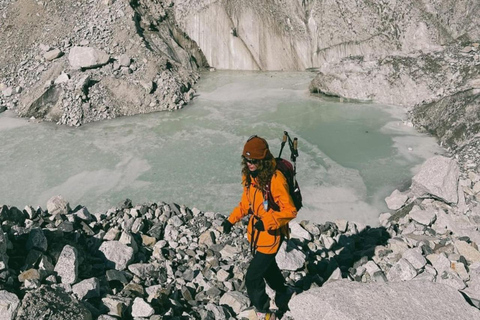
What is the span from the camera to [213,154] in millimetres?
12406

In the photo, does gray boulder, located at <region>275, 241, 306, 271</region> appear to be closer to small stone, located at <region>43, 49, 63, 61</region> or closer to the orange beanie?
the orange beanie

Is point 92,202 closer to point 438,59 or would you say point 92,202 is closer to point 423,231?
point 423,231

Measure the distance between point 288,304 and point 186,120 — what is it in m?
10.3

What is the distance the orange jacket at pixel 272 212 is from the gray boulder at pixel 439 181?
5.73 meters

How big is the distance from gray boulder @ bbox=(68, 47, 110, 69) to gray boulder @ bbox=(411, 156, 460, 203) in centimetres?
1193

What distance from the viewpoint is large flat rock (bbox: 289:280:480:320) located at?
5.00 metres

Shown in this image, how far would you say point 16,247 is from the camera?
20.3 feet

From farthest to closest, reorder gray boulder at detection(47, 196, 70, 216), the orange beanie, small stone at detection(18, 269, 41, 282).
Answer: gray boulder at detection(47, 196, 70, 216) → small stone at detection(18, 269, 41, 282) → the orange beanie

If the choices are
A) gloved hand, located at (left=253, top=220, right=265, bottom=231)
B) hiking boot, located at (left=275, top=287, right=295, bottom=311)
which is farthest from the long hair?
hiking boot, located at (left=275, top=287, right=295, bottom=311)

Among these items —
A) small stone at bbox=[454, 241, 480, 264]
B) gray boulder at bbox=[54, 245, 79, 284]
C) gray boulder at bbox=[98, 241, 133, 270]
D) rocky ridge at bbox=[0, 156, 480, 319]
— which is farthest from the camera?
small stone at bbox=[454, 241, 480, 264]

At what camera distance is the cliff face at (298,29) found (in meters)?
19.5

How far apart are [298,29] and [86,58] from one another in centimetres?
974

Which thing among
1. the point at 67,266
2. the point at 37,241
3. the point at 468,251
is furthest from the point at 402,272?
the point at 37,241

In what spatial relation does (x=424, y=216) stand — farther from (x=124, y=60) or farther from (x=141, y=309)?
(x=124, y=60)
